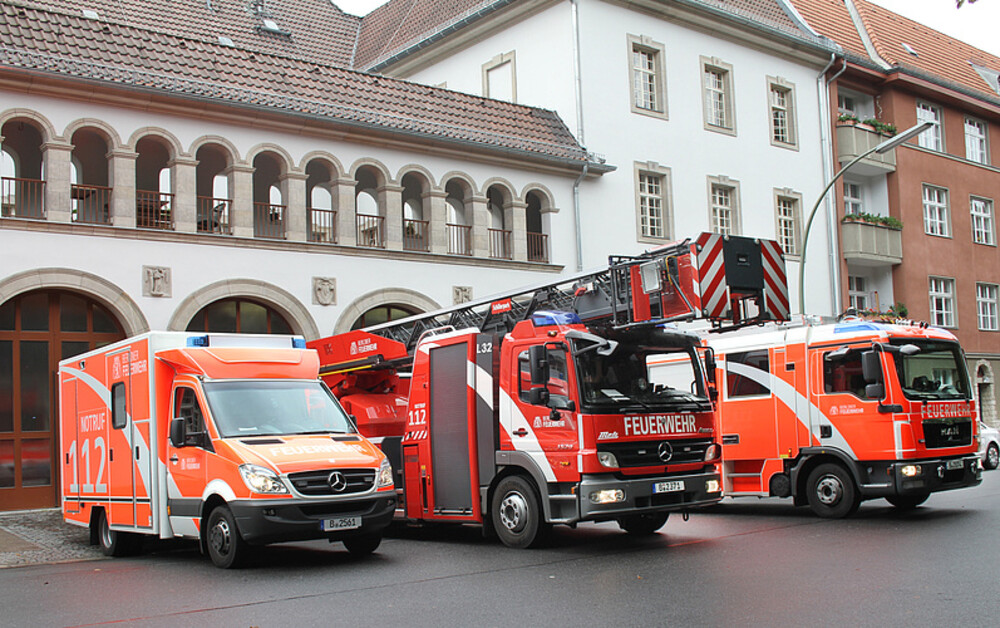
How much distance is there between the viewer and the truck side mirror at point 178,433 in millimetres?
11891

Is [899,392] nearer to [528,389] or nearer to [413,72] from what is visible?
[528,389]

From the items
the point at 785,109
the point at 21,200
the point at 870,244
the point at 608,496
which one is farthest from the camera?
the point at 870,244

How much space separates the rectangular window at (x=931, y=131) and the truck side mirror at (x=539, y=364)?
2952cm

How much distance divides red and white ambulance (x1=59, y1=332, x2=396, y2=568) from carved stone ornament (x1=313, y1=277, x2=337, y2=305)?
7.81 meters

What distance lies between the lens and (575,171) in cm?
2661

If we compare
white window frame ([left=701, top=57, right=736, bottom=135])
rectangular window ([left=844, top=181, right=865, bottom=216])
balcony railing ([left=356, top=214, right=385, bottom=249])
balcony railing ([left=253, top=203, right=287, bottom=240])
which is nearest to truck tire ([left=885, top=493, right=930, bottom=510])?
balcony railing ([left=356, top=214, right=385, bottom=249])

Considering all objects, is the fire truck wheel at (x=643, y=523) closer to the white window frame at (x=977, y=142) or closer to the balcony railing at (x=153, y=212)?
the balcony railing at (x=153, y=212)

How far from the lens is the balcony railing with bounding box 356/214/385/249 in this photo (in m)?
23.5

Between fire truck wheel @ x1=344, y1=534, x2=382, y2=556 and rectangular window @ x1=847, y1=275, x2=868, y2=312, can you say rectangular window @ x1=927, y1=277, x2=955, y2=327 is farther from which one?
fire truck wheel @ x1=344, y1=534, x2=382, y2=556

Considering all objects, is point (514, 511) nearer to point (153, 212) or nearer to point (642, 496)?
point (642, 496)

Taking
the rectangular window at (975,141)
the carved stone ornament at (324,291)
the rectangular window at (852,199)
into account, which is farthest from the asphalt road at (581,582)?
the rectangular window at (975,141)

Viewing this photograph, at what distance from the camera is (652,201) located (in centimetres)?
2905

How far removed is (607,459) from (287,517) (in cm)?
344

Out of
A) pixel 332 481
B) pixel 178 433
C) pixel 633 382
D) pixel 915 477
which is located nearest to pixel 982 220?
pixel 915 477
